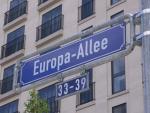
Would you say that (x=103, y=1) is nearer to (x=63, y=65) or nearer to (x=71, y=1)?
(x=71, y=1)

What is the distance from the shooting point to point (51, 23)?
29.4m

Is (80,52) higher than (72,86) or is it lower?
higher

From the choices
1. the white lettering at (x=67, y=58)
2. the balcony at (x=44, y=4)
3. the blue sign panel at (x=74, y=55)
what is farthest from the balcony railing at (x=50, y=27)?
the white lettering at (x=67, y=58)

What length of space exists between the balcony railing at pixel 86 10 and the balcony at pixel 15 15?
533cm

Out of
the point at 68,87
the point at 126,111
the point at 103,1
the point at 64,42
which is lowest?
the point at 68,87

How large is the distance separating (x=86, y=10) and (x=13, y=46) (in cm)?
649

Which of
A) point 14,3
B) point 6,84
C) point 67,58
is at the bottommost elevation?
point 67,58

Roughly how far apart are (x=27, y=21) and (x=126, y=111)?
11.8 m

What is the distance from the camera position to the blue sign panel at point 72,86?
790 cm

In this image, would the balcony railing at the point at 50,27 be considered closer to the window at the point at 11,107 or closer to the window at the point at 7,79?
the window at the point at 7,79

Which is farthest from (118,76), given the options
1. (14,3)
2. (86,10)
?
(14,3)

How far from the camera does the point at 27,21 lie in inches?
1250

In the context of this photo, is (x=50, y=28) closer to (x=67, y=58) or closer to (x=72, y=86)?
(x=72, y=86)

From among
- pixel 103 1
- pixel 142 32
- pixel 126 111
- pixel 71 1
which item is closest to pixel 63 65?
pixel 142 32
